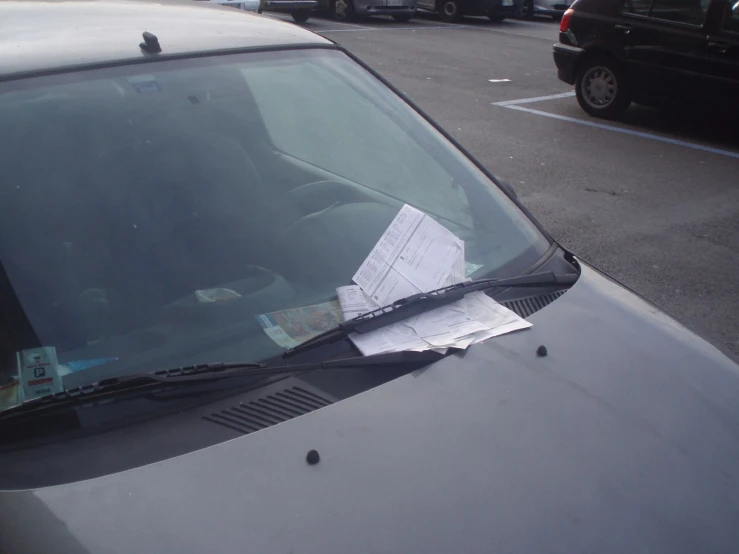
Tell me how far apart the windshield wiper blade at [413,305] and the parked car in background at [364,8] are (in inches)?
648

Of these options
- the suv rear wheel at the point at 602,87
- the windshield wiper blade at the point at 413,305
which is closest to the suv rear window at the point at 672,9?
the suv rear wheel at the point at 602,87

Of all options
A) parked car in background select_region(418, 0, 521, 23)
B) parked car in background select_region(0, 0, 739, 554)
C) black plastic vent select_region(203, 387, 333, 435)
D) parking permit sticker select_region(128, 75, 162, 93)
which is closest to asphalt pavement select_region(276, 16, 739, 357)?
parked car in background select_region(0, 0, 739, 554)

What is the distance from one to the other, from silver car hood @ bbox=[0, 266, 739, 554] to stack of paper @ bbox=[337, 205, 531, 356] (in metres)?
0.06

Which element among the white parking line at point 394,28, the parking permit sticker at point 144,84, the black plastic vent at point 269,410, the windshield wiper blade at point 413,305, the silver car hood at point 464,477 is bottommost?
the white parking line at point 394,28

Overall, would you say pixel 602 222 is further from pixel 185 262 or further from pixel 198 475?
pixel 198 475

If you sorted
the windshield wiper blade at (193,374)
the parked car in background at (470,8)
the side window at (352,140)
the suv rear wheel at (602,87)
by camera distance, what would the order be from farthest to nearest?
the parked car in background at (470,8), the suv rear wheel at (602,87), the side window at (352,140), the windshield wiper blade at (193,374)

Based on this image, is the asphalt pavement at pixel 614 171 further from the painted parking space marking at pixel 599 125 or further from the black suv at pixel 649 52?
the black suv at pixel 649 52

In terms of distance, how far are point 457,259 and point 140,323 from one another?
2.96 feet

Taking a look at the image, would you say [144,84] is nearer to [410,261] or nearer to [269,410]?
[410,261]

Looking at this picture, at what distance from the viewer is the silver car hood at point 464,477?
1.46 m

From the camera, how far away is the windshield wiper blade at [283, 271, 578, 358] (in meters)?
1.94

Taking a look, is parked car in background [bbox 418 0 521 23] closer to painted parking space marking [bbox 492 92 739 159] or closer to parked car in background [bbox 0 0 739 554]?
painted parking space marking [bbox 492 92 739 159]

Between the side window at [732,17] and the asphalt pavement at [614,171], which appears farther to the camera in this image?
the side window at [732,17]

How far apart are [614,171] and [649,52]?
6.55ft
